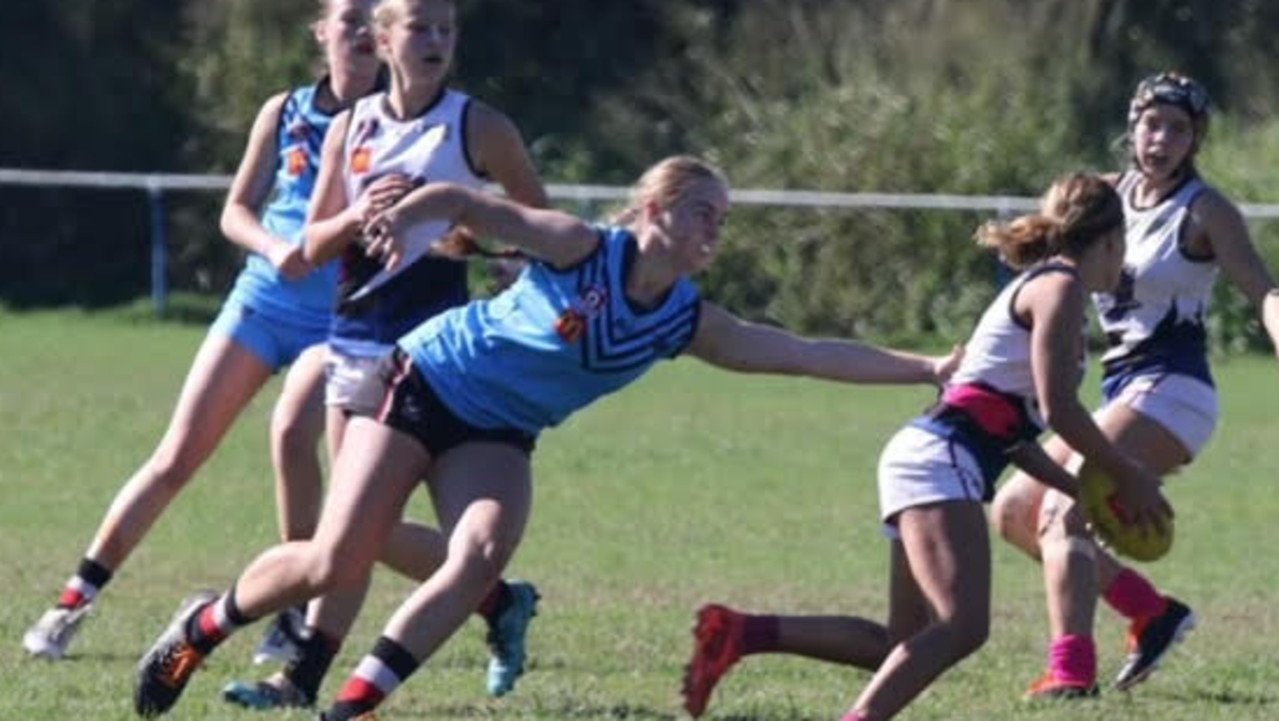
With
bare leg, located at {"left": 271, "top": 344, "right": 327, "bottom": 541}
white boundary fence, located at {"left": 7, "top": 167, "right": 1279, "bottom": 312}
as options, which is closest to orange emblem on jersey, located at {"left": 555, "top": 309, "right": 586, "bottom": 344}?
bare leg, located at {"left": 271, "top": 344, "right": 327, "bottom": 541}

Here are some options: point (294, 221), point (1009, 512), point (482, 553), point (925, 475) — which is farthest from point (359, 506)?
point (1009, 512)

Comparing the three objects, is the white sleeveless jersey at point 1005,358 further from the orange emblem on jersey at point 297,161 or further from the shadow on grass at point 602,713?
the orange emblem on jersey at point 297,161

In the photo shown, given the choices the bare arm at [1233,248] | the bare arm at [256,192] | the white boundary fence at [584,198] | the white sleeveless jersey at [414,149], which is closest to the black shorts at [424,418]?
the white sleeveless jersey at [414,149]

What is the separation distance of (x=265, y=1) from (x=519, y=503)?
21744 mm

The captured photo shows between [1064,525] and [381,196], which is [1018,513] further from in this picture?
[381,196]

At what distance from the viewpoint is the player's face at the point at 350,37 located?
26.6 ft

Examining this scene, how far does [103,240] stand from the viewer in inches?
1091

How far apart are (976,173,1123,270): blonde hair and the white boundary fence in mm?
15529

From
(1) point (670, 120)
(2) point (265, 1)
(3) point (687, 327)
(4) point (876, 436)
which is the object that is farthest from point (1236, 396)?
(3) point (687, 327)

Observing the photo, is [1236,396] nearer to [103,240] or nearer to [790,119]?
[790,119]

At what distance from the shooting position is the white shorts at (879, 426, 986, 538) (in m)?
7.04

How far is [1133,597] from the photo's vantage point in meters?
8.52

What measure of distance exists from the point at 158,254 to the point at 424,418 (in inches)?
739

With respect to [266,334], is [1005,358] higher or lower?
higher
